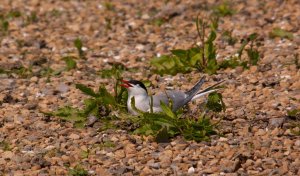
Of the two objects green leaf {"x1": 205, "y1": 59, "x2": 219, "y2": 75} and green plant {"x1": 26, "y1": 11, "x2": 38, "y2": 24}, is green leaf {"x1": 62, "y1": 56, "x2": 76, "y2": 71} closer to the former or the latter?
green leaf {"x1": 205, "y1": 59, "x2": 219, "y2": 75}

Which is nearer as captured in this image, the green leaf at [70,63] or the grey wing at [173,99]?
the grey wing at [173,99]

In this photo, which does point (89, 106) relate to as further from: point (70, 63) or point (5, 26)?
point (5, 26)

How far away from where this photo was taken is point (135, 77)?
28.5 feet

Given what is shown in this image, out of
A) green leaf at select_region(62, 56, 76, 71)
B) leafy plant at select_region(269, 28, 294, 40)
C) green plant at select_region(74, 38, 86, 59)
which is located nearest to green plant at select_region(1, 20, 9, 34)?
green plant at select_region(74, 38, 86, 59)

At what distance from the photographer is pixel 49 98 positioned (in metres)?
7.98

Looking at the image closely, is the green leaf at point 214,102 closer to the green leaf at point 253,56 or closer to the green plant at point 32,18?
the green leaf at point 253,56

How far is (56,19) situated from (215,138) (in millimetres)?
4690

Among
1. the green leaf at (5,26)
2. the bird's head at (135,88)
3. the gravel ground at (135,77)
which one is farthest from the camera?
the green leaf at (5,26)

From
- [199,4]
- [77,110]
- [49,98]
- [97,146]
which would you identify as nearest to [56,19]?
[199,4]

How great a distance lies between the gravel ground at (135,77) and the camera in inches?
253

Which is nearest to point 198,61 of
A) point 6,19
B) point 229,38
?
point 229,38

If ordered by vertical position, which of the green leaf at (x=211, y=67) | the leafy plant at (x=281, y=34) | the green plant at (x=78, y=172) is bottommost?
the green plant at (x=78, y=172)

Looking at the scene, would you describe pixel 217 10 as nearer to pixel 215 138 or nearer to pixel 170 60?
pixel 170 60

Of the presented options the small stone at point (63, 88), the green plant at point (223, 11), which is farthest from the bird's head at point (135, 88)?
the green plant at point (223, 11)
